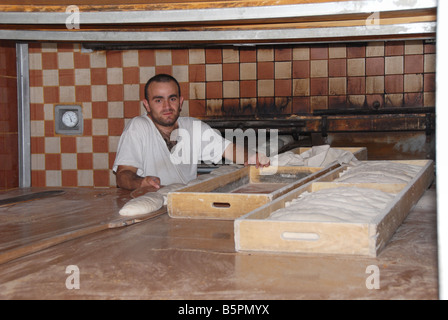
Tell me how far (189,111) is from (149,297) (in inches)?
131

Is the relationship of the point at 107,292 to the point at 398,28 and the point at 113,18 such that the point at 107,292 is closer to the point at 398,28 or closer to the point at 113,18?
the point at 113,18

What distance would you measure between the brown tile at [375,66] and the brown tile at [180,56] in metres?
1.53

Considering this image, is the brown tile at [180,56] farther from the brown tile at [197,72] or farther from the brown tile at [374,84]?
the brown tile at [374,84]

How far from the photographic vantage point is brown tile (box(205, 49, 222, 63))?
162 inches

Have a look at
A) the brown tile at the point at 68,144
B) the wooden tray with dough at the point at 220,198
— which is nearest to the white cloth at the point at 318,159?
the wooden tray with dough at the point at 220,198

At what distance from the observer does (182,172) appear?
3.22 m

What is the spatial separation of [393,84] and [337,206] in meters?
2.74

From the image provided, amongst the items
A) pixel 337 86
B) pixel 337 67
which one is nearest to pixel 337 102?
pixel 337 86

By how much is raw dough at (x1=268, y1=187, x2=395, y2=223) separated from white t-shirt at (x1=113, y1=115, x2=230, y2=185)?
5.14ft

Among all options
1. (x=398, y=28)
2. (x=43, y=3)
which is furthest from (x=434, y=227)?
(x=43, y=3)

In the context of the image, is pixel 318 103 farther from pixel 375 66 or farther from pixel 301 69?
pixel 375 66

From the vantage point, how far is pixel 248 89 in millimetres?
4066

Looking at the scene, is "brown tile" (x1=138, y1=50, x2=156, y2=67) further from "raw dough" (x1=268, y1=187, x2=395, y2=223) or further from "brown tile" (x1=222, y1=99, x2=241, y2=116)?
"raw dough" (x1=268, y1=187, x2=395, y2=223)

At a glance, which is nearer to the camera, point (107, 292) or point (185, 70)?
point (107, 292)
